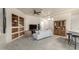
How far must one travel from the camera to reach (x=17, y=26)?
2.59 metres

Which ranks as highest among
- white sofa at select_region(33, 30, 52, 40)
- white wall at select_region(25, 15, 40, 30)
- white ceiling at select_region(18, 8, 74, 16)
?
white ceiling at select_region(18, 8, 74, 16)

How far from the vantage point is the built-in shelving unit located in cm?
251

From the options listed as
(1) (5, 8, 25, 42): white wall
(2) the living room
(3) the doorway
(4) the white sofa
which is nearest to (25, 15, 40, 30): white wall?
(2) the living room

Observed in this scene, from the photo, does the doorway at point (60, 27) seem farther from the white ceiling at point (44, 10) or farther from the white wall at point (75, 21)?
the white ceiling at point (44, 10)

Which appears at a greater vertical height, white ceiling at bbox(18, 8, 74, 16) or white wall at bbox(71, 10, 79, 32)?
white ceiling at bbox(18, 8, 74, 16)

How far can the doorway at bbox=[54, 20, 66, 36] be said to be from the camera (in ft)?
8.59

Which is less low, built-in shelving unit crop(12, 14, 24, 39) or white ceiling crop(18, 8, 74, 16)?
white ceiling crop(18, 8, 74, 16)

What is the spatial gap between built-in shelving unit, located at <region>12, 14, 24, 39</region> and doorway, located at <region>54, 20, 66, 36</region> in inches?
40.6

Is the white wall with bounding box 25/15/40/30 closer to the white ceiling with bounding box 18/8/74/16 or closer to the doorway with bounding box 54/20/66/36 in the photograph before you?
the white ceiling with bounding box 18/8/74/16

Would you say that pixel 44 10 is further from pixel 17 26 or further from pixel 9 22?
pixel 9 22

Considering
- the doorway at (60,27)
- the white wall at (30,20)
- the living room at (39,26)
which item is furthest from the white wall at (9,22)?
the doorway at (60,27)

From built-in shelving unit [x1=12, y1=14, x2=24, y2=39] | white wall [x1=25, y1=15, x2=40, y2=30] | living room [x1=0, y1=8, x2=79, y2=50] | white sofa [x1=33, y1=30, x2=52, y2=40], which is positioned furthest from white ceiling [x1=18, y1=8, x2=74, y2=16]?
white sofa [x1=33, y1=30, x2=52, y2=40]

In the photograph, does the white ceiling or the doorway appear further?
the doorway
